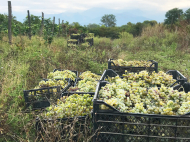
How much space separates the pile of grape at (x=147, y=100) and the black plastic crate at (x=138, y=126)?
69 mm

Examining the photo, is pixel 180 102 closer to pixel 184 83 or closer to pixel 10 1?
pixel 184 83

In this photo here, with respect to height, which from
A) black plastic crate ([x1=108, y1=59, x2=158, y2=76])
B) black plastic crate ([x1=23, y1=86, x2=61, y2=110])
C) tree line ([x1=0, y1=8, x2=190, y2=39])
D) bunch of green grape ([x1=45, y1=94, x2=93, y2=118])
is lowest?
black plastic crate ([x1=23, y1=86, x2=61, y2=110])

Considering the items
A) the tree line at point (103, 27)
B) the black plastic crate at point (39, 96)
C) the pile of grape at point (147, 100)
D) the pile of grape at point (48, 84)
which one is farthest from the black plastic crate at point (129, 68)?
the tree line at point (103, 27)

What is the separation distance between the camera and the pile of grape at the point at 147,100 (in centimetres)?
163

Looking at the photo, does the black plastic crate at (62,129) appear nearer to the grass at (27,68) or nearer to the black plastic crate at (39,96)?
the grass at (27,68)

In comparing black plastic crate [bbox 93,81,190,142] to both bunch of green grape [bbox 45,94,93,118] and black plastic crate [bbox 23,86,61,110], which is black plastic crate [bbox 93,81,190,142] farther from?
black plastic crate [bbox 23,86,61,110]

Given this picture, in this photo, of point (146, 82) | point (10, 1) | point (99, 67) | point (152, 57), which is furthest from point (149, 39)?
point (146, 82)

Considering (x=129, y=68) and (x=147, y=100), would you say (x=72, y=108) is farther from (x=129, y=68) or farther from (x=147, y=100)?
(x=129, y=68)

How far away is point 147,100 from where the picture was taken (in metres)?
1.85

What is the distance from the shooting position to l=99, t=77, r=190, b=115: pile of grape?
5.34 feet

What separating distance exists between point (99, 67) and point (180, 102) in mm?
4350


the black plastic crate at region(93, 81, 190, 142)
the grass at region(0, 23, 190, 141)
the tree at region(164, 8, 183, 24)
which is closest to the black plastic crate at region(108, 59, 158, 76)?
the grass at region(0, 23, 190, 141)

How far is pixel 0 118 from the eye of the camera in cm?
265

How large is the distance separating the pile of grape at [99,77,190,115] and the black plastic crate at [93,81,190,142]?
7 cm
